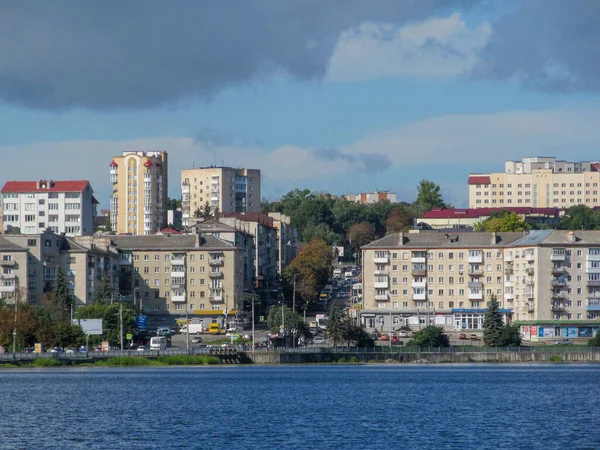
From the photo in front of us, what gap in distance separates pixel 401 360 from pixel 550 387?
36.7 metres

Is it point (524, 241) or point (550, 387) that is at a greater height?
point (524, 241)

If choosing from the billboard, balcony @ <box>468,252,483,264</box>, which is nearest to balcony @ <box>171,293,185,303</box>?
the billboard

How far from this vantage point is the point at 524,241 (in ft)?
572

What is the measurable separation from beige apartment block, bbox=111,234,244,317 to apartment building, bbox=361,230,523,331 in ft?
60.7

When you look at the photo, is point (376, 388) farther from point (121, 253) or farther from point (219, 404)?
point (121, 253)

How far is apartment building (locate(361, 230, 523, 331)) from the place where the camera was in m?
176

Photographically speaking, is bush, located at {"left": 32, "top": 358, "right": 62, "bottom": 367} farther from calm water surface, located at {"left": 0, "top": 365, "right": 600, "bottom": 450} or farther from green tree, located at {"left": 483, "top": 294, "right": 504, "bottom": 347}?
green tree, located at {"left": 483, "top": 294, "right": 504, "bottom": 347}

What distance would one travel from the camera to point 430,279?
178 meters

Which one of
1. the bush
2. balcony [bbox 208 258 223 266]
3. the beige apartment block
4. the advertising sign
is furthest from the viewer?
balcony [bbox 208 258 223 266]

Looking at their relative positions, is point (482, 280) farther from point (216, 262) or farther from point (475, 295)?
point (216, 262)

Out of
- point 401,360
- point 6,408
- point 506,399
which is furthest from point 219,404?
point 401,360

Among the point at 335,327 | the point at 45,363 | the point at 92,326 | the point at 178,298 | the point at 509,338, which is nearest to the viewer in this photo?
the point at 45,363

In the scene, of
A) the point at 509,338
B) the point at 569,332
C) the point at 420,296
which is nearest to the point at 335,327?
the point at 509,338

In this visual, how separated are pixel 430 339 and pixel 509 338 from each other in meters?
8.62
